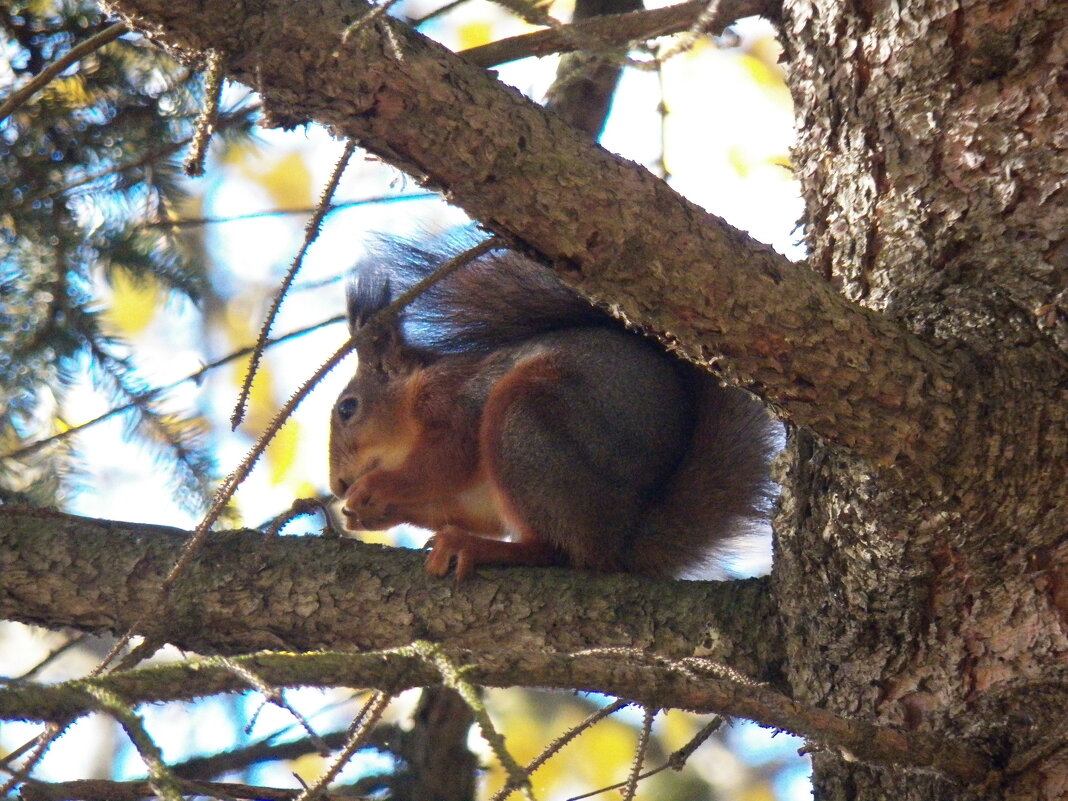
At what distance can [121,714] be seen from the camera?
2.52ft

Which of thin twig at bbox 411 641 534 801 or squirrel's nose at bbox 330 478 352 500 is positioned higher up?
squirrel's nose at bbox 330 478 352 500

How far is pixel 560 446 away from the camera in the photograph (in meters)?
2.27

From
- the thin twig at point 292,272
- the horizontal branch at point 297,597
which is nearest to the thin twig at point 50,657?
the horizontal branch at point 297,597

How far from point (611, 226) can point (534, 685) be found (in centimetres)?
49

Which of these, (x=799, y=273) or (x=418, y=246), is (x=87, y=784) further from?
(x=418, y=246)

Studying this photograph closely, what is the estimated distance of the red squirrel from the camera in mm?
2229

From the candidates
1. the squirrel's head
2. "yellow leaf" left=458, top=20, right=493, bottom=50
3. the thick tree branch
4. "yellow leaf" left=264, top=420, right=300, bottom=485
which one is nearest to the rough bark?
the thick tree branch

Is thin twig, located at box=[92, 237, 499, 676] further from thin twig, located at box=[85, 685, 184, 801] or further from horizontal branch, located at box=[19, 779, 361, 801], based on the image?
thin twig, located at box=[85, 685, 184, 801]

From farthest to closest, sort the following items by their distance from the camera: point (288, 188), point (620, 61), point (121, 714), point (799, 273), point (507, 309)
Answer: point (288, 188)
point (507, 309)
point (799, 273)
point (620, 61)
point (121, 714)

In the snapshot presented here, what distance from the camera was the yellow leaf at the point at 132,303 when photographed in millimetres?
2250

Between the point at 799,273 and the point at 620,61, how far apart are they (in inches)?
15.7

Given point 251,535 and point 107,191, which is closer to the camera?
point 251,535

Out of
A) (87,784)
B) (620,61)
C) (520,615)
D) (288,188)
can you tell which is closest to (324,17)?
(620,61)

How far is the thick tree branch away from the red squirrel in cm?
79
